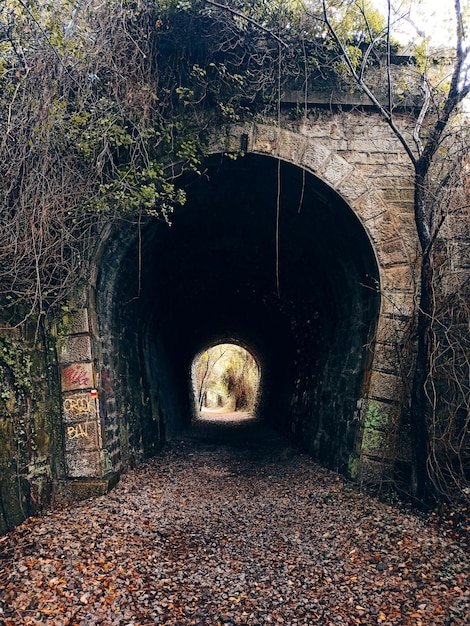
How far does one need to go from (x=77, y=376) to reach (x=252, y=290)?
20.1 feet

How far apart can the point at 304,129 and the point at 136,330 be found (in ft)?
13.5

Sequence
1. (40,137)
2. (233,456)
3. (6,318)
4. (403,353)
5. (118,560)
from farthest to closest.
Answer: (233,456) → (403,353) → (6,318) → (40,137) → (118,560)

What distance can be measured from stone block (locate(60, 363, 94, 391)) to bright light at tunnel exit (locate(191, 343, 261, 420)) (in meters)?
17.3

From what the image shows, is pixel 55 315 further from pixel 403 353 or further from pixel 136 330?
pixel 403 353

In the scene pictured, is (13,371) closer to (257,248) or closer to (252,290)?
(257,248)

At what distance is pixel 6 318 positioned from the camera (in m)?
5.09

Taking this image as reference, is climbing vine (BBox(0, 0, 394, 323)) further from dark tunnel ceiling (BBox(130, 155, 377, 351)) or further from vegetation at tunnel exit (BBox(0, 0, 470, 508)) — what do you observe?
dark tunnel ceiling (BBox(130, 155, 377, 351))

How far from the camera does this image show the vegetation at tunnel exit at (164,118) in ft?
16.0

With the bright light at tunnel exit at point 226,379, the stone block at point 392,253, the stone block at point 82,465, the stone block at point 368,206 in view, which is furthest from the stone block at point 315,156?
the bright light at tunnel exit at point 226,379

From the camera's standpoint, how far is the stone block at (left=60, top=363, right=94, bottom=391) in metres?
5.29

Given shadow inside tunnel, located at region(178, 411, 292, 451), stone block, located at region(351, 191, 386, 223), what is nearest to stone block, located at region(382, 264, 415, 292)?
stone block, located at region(351, 191, 386, 223)

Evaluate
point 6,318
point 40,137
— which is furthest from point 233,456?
point 40,137

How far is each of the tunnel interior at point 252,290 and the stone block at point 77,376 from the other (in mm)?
478

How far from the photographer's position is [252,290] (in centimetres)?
1084
